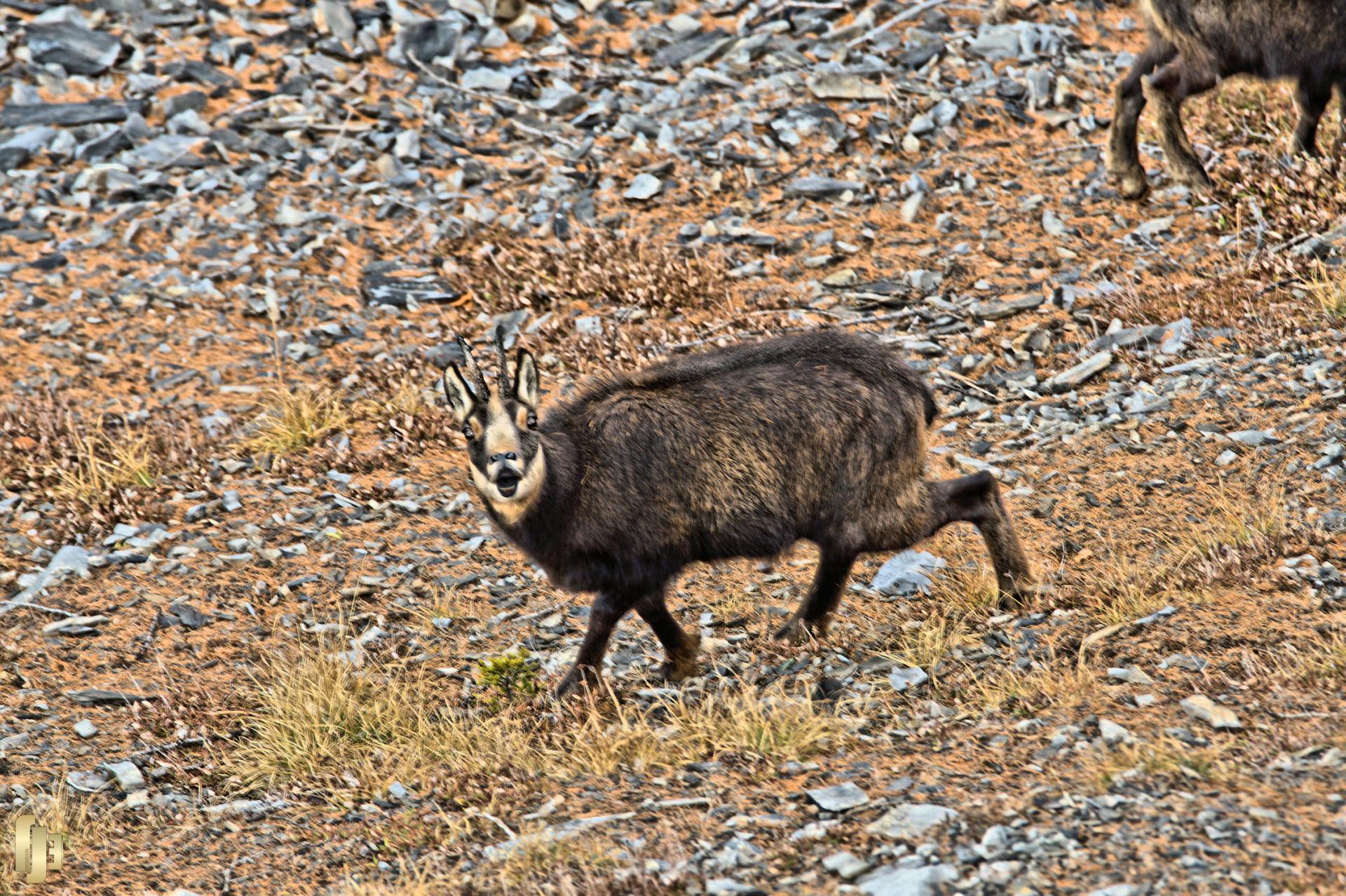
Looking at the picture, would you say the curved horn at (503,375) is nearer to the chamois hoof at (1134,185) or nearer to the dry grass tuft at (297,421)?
the dry grass tuft at (297,421)

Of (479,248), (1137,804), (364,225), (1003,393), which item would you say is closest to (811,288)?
(1003,393)

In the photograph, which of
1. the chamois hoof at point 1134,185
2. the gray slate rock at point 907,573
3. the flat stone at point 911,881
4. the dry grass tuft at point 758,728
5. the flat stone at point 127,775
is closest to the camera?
the flat stone at point 911,881

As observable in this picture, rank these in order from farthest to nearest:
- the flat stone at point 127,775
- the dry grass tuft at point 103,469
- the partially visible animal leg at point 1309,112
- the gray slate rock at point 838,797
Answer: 1. the partially visible animal leg at point 1309,112
2. the dry grass tuft at point 103,469
3. the flat stone at point 127,775
4. the gray slate rock at point 838,797

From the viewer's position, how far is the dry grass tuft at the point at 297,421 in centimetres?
1105

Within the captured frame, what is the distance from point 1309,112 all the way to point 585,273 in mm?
6227

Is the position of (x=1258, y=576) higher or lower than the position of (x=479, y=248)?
higher

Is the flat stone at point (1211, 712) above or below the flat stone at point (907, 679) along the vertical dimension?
above

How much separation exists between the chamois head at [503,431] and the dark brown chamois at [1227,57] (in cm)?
711

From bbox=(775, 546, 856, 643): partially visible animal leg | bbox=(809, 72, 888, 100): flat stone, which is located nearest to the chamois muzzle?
bbox=(775, 546, 856, 643): partially visible animal leg

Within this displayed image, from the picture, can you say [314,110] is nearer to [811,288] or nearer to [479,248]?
[479,248]

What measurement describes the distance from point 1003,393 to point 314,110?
27.4 feet

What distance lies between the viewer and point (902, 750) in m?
6.58

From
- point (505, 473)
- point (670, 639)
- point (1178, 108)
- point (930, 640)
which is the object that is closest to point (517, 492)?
point (505, 473)

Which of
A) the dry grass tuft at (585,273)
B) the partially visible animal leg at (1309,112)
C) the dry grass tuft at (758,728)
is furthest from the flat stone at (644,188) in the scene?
the dry grass tuft at (758,728)
